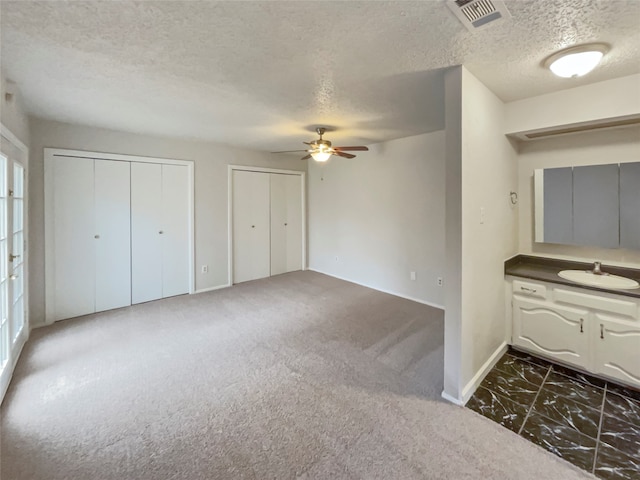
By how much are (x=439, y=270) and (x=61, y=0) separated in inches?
163

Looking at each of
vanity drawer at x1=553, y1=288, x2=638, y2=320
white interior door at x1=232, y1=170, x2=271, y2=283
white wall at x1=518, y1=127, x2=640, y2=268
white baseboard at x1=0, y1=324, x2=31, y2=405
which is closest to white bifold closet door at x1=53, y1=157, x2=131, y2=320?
white baseboard at x1=0, y1=324, x2=31, y2=405

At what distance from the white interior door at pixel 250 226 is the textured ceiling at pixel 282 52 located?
7.25 feet

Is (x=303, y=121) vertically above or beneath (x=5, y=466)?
above

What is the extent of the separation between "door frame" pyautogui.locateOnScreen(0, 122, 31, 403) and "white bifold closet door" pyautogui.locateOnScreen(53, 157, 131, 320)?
0.34 metres

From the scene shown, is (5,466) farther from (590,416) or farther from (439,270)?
(439,270)

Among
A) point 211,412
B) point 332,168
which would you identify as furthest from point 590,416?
point 332,168

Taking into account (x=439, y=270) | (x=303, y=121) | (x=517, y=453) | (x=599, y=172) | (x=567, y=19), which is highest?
(x=303, y=121)

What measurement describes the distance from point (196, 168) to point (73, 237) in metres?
1.84

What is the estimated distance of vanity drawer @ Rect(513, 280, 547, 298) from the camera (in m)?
2.46

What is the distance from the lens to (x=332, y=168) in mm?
5371

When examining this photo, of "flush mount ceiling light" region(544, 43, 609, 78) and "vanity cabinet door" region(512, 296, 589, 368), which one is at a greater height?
"flush mount ceiling light" region(544, 43, 609, 78)

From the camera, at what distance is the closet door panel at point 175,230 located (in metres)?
4.21

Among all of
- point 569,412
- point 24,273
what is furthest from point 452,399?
point 24,273

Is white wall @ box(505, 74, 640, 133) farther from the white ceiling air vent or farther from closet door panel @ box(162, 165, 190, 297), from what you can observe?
closet door panel @ box(162, 165, 190, 297)
